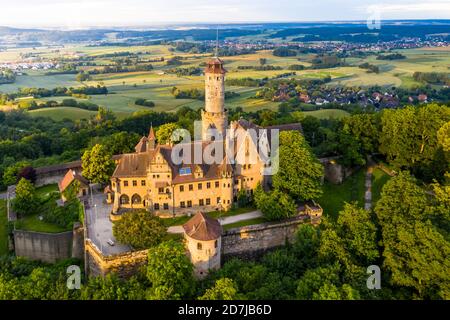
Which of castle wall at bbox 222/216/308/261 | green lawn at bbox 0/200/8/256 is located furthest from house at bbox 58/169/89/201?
castle wall at bbox 222/216/308/261

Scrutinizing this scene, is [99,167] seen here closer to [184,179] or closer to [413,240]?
[184,179]

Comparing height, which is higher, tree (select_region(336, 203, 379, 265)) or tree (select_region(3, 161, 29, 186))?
tree (select_region(336, 203, 379, 265))

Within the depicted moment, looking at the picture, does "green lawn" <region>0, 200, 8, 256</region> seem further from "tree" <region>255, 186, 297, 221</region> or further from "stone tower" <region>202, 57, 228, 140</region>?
"tree" <region>255, 186, 297, 221</region>

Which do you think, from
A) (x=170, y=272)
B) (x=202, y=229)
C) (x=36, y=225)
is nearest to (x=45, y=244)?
(x=36, y=225)

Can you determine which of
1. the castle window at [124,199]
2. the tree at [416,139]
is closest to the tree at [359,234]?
the tree at [416,139]

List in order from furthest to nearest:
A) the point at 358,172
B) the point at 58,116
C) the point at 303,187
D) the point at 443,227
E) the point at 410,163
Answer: the point at 58,116 < the point at 358,172 < the point at 410,163 < the point at 303,187 < the point at 443,227

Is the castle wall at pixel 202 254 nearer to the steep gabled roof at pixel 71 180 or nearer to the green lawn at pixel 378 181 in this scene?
the steep gabled roof at pixel 71 180

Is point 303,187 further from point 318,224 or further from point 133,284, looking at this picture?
point 133,284
